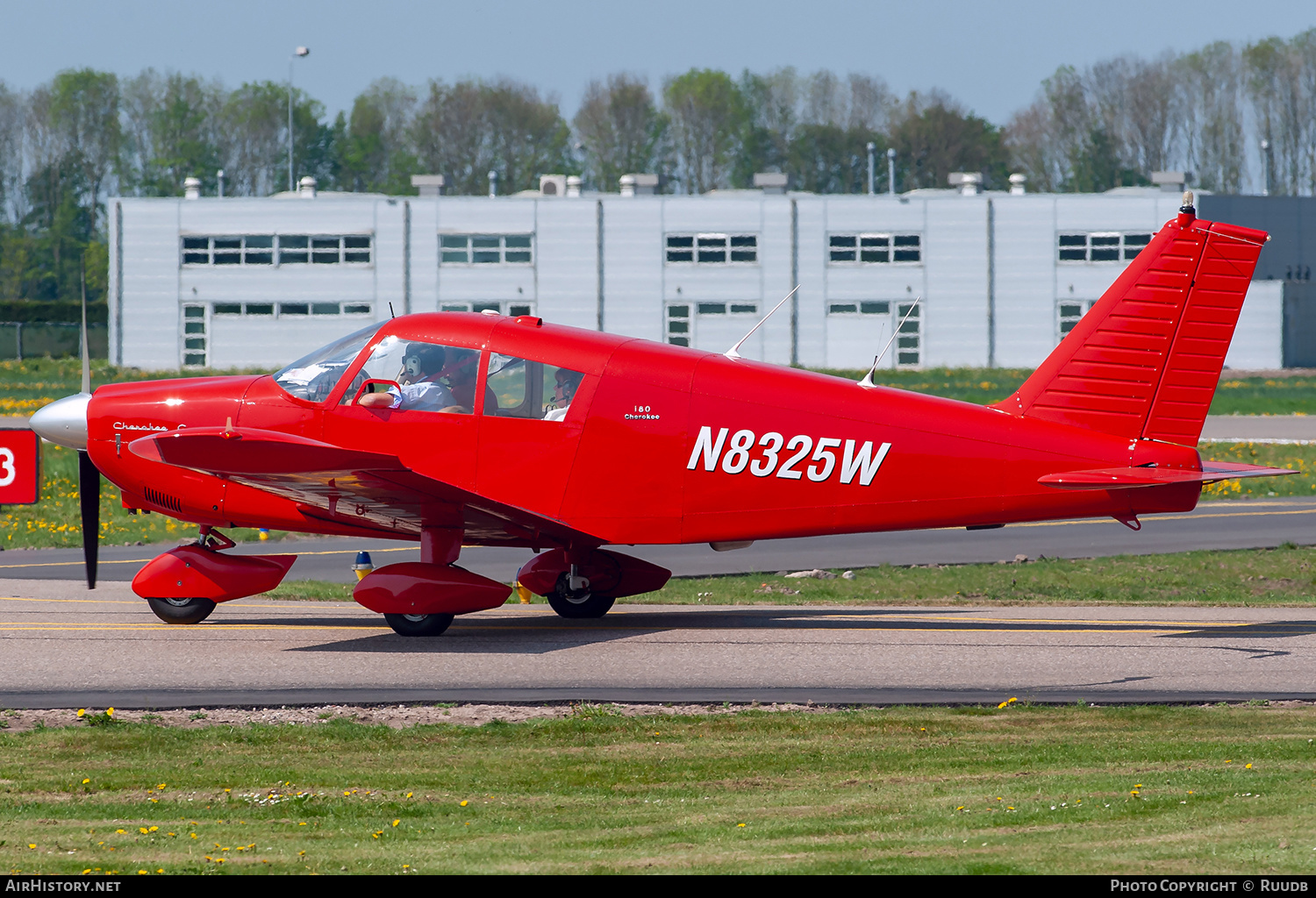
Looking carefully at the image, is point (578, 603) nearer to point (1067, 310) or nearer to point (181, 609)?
point (181, 609)

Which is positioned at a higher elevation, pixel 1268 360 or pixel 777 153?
pixel 777 153

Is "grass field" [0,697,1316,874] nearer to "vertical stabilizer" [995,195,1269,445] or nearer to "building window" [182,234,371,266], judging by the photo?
"vertical stabilizer" [995,195,1269,445]

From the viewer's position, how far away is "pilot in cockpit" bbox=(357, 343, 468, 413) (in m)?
12.3

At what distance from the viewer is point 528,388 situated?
484 inches

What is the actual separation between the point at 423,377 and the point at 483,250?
50646 millimetres

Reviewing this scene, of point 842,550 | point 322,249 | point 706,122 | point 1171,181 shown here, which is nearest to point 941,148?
point 706,122

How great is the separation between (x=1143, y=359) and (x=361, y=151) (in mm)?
120340

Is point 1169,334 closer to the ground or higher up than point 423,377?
higher up

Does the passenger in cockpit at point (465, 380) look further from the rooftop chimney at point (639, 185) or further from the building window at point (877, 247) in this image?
the rooftop chimney at point (639, 185)

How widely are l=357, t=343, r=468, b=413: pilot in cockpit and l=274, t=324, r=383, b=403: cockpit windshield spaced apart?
45 centimetres

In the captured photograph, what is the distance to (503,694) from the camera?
33.0 feet

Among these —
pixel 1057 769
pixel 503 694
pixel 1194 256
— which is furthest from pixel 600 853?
pixel 1194 256

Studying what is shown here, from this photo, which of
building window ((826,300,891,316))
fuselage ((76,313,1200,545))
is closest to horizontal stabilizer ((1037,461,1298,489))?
fuselage ((76,313,1200,545))
